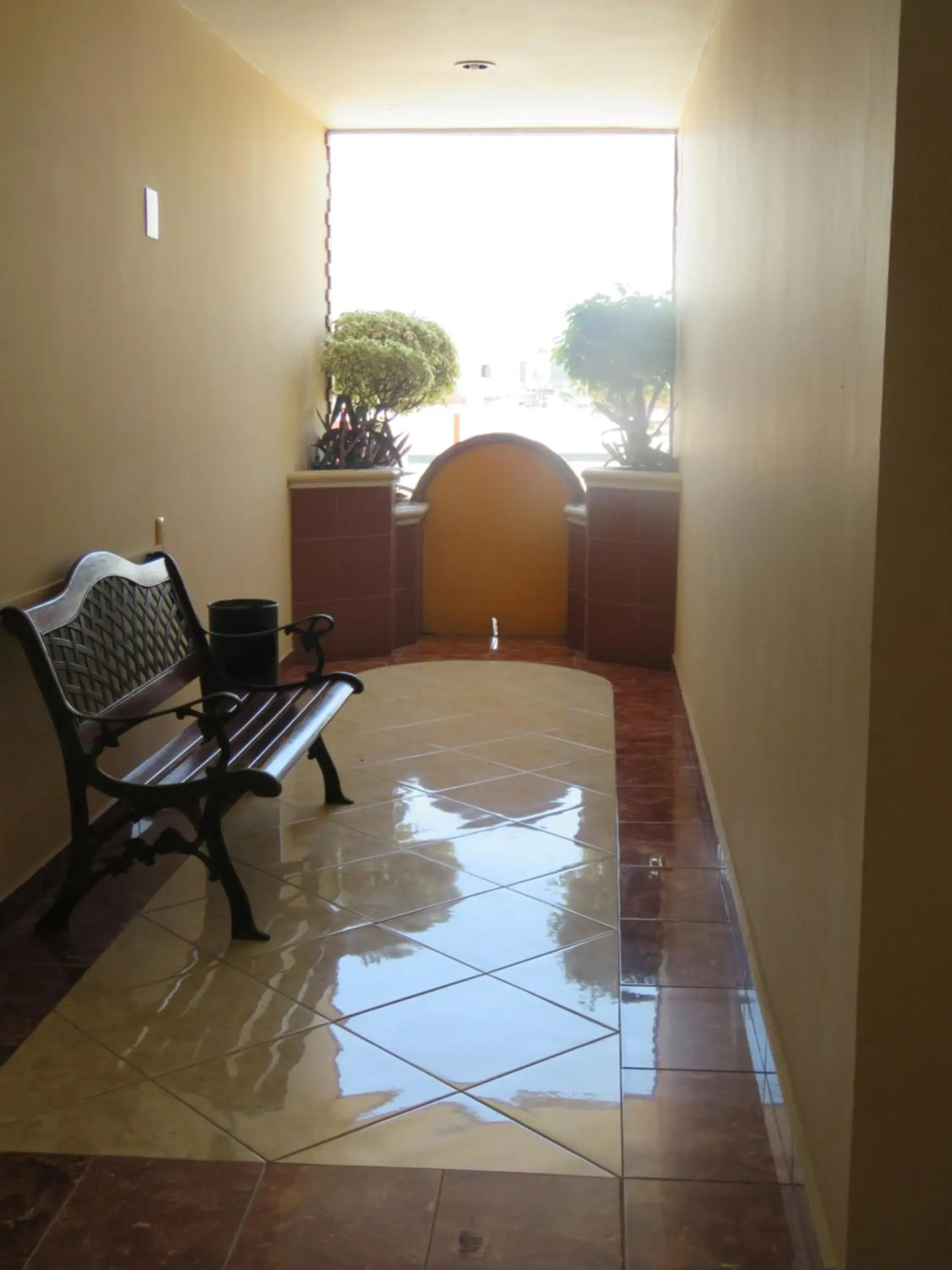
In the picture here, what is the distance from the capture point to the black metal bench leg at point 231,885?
3.28 metres

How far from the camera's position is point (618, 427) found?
22.9 ft

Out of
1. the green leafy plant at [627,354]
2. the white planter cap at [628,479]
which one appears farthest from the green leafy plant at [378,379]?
the white planter cap at [628,479]

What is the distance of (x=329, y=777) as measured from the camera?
439 cm

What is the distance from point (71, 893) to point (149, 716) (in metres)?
0.48

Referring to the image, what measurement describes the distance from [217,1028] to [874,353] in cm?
197

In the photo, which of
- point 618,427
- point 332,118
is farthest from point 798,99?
point 332,118

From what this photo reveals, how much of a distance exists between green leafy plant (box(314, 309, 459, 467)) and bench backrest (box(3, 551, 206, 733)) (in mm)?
2865

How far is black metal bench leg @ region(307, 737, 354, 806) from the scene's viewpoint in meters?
4.39

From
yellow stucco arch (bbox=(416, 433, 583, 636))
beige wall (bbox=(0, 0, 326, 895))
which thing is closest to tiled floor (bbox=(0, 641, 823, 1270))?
beige wall (bbox=(0, 0, 326, 895))

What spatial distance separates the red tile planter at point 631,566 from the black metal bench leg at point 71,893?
387cm

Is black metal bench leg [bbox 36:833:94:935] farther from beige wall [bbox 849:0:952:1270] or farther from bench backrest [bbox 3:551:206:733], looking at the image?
beige wall [bbox 849:0:952:1270]

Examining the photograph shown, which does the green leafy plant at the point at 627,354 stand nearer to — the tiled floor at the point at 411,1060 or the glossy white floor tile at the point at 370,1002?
the glossy white floor tile at the point at 370,1002

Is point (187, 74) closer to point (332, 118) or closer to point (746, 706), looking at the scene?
point (332, 118)

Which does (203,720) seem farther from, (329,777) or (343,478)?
(343,478)
